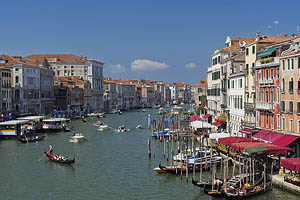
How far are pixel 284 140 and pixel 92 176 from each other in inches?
340

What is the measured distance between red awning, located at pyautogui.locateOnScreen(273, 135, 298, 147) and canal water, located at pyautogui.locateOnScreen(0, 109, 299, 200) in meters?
2.82

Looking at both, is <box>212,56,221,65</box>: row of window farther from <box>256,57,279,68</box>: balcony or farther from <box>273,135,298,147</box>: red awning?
<box>273,135,298,147</box>: red awning

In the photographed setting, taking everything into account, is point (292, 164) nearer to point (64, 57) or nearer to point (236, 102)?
point (236, 102)

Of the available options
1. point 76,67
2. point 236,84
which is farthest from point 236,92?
point 76,67

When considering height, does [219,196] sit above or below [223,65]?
below

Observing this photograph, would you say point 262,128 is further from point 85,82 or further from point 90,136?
point 85,82

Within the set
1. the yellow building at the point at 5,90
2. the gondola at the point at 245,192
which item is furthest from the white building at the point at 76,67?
the gondola at the point at 245,192

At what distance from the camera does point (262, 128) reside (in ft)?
71.0

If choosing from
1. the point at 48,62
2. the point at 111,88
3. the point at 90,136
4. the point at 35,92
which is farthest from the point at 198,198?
the point at 111,88

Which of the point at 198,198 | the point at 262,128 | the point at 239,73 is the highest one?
the point at 239,73

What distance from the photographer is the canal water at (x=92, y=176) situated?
16.6 metres

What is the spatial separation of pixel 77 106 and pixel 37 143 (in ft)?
119

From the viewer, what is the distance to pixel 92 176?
64.5 feet

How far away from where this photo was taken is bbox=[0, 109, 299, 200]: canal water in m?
16.6
